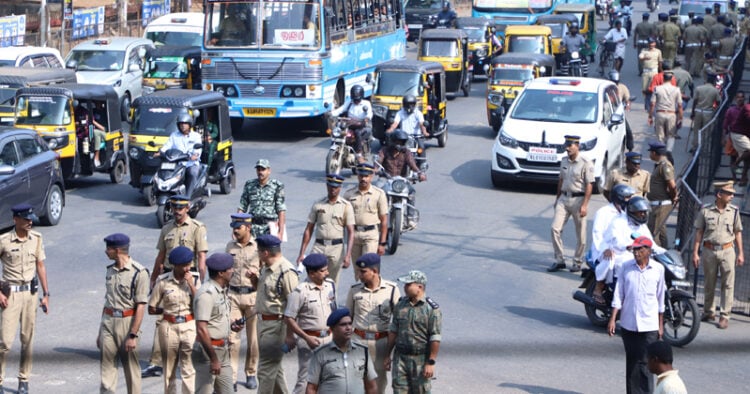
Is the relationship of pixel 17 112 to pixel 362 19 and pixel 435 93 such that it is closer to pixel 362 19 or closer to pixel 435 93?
pixel 435 93

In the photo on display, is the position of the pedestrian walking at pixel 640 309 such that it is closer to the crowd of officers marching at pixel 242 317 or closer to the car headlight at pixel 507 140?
the crowd of officers marching at pixel 242 317

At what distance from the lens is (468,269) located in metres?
14.5

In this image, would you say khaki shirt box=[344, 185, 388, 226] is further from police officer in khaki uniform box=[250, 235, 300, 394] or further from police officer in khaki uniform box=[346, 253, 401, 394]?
police officer in khaki uniform box=[346, 253, 401, 394]

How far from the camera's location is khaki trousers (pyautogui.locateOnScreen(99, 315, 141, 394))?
8.97m

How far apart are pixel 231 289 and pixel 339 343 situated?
2.70m

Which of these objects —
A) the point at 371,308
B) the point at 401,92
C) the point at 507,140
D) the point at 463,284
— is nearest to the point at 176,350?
the point at 371,308

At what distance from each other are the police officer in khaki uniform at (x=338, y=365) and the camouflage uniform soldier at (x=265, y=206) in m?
4.13

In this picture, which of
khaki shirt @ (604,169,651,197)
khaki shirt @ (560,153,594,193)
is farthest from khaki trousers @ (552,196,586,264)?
khaki shirt @ (604,169,651,197)

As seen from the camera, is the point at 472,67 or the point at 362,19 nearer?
the point at 362,19

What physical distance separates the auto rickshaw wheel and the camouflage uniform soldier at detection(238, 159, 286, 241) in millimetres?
8853

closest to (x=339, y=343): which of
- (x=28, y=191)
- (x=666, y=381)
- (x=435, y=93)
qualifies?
(x=666, y=381)

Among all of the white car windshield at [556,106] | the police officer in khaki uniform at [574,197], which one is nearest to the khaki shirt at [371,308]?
the police officer in khaki uniform at [574,197]

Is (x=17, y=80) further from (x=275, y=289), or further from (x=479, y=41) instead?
(x=479, y=41)

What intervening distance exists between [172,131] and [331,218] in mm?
7822
